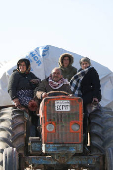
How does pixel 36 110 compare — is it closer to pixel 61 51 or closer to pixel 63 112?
pixel 63 112

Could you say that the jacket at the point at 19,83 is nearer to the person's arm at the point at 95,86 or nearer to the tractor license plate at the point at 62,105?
the person's arm at the point at 95,86

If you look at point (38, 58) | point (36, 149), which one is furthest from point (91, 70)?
point (38, 58)

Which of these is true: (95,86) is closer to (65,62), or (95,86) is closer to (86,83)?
(86,83)

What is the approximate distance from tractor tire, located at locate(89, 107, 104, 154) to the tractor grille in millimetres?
618

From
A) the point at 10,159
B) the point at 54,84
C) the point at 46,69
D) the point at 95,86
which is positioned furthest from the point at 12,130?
the point at 46,69

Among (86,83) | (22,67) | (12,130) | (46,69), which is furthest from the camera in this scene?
(46,69)

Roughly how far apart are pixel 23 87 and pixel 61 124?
1.80 meters

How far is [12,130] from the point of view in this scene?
282 inches

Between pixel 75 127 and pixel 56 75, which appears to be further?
pixel 56 75

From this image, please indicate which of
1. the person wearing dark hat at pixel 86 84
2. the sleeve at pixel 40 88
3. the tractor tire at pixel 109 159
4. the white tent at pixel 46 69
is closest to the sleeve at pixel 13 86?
the sleeve at pixel 40 88

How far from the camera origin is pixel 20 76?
27.4 ft

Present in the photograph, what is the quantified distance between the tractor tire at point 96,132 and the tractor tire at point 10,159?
1458mm

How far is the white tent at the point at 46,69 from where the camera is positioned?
11.8m

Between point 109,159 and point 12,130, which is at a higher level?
point 12,130
